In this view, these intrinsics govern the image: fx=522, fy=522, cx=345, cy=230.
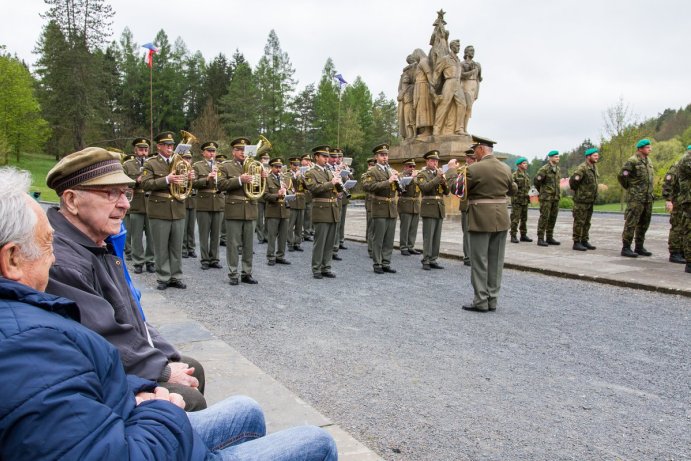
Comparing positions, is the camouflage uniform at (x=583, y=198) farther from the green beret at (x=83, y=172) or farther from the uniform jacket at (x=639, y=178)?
the green beret at (x=83, y=172)

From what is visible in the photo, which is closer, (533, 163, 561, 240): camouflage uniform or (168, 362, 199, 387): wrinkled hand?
(168, 362, 199, 387): wrinkled hand

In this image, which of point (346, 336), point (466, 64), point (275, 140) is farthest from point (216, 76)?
point (346, 336)

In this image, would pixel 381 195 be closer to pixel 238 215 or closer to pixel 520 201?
pixel 238 215

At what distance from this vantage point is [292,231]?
1393 cm

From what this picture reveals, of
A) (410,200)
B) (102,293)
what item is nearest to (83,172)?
(102,293)

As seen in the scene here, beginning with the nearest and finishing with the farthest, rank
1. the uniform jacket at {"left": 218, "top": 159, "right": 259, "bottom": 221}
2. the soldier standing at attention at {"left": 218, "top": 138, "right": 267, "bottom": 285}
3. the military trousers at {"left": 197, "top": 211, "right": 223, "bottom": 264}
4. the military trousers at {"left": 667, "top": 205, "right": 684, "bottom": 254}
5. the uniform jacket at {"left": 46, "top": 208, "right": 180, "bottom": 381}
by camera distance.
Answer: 1. the uniform jacket at {"left": 46, "top": 208, "right": 180, "bottom": 381}
2. the soldier standing at attention at {"left": 218, "top": 138, "right": 267, "bottom": 285}
3. the uniform jacket at {"left": 218, "top": 159, "right": 259, "bottom": 221}
4. the military trousers at {"left": 667, "top": 205, "right": 684, "bottom": 254}
5. the military trousers at {"left": 197, "top": 211, "right": 223, "bottom": 264}

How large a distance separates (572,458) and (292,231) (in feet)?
36.8

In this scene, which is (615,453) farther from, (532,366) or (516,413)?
(532,366)

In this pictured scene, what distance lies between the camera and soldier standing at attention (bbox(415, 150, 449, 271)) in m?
10.8

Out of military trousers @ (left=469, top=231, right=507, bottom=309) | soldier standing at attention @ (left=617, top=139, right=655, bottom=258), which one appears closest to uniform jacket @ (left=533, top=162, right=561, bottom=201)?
soldier standing at attention @ (left=617, top=139, right=655, bottom=258)

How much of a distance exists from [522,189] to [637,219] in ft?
11.6

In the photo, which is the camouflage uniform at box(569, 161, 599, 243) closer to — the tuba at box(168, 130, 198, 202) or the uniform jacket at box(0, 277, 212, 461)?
the tuba at box(168, 130, 198, 202)

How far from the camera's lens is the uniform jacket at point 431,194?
1109cm

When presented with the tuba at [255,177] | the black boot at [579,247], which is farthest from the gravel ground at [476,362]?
the black boot at [579,247]
